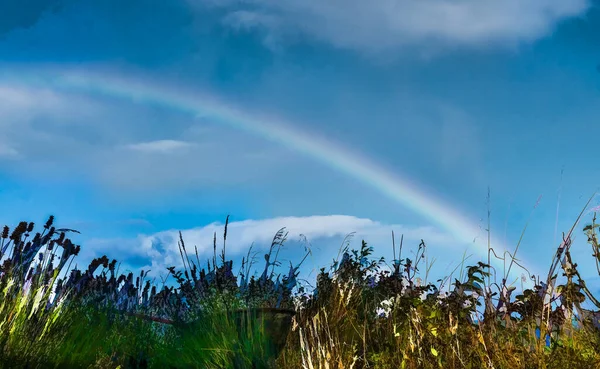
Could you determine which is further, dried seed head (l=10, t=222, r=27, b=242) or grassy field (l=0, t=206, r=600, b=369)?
dried seed head (l=10, t=222, r=27, b=242)

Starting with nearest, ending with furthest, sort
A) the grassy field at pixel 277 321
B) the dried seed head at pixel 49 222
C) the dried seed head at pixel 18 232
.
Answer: the grassy field at pixel 277 321, the dried seed head at pixel 18 232, the dried seed head at pixel 49 222

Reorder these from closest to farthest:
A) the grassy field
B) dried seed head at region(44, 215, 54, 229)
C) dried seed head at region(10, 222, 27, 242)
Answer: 1. the grassy field
2. dried seed head at region(10, 222, 27, 242)
3. dried seed head at region(44, 215, 54, 229)

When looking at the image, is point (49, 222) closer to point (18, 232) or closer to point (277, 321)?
point (18, 232)

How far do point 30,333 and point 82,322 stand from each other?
1.40m

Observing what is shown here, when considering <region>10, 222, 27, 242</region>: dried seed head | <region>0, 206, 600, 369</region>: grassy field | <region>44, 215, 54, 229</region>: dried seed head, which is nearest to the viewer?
<region>0, 206, 600, 369</region>: grassy field

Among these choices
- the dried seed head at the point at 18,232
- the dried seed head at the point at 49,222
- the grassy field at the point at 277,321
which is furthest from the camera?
the dried seed head at the point at 49,222

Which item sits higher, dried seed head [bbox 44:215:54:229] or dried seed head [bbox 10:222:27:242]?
dried seed head [bbox 44:215:54:229]

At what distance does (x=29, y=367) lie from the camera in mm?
3826

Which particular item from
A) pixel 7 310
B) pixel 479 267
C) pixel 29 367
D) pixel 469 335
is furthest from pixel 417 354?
pixel 7 310

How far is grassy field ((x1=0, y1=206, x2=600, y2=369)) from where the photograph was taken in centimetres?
404

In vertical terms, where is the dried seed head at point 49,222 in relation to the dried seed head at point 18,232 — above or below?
above

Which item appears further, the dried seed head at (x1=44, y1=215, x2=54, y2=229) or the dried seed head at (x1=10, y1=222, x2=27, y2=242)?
the dried seed head at (x1=44, y1=215, x2=54, y2=229)

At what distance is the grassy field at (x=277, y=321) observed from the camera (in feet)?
13.2

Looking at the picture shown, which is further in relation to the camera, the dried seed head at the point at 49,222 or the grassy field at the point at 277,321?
the dried seed head at the point at 49,222
